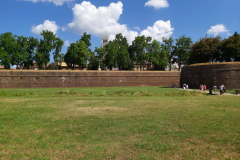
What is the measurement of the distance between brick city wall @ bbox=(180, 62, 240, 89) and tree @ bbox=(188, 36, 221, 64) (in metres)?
9.03

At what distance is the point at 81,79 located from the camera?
36781 mm

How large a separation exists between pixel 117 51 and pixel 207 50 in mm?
24667

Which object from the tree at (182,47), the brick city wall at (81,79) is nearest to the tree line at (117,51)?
the tree at (182,47)

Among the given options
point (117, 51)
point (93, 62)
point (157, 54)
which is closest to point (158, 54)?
point (157, 54)

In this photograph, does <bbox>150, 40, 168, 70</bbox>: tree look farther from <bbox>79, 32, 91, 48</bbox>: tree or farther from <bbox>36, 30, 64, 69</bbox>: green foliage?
<bbox>36, 30, 64, 69</bbox>: green foliage

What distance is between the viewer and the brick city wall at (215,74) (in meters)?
26.1

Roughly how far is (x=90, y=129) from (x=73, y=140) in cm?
94

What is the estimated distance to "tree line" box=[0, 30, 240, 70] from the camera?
37.6 metres

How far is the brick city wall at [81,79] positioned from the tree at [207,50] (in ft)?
17.6

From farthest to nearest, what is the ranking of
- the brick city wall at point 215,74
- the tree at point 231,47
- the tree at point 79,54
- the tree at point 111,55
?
the tree at point 111,55 → the tree at point 79,54 → the tree at point 231,47 → the brick city wall at point 215,74

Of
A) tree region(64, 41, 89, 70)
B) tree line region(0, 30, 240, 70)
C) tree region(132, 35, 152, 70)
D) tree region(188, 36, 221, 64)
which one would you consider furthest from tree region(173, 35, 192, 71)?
tree region(64, 41, 89, 70)

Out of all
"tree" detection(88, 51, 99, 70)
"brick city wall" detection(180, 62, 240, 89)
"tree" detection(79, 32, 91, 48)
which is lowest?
"brick city wall" detection(180, 62, 240, 89)

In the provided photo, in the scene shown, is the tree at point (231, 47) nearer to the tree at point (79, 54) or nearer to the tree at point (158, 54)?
the tree at point (158, 54)

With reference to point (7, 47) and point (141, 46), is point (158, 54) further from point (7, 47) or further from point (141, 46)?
point (7, 47)
